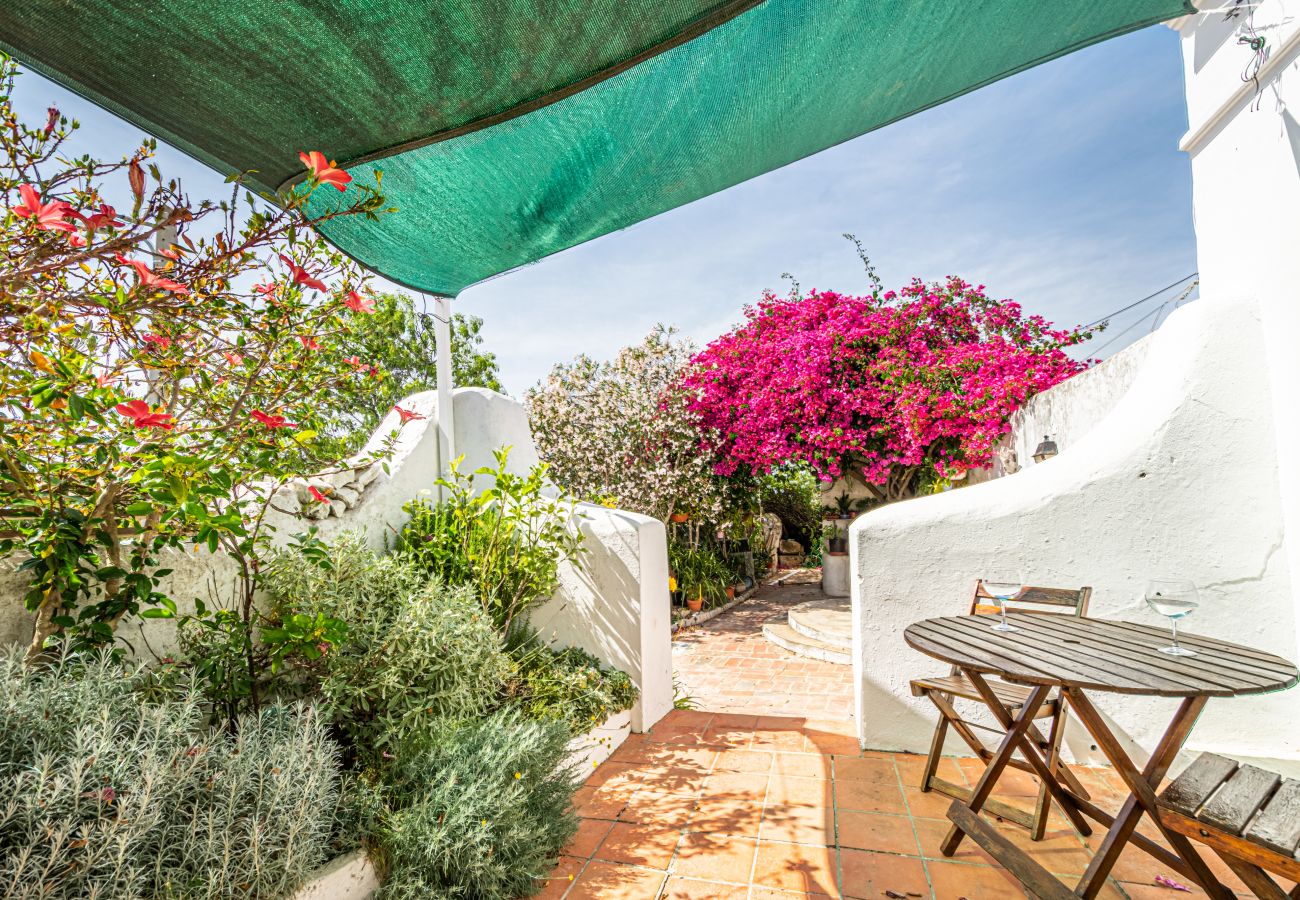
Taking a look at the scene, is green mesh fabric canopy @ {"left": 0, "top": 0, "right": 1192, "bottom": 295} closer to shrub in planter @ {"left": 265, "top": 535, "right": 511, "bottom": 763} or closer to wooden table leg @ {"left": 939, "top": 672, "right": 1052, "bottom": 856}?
shrub in planter @ {"left": 265, "top": 535, "right": 511, "bottom": 763}

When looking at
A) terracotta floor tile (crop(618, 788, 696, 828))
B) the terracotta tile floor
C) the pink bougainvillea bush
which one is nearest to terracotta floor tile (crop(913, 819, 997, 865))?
the terracotta tile floor

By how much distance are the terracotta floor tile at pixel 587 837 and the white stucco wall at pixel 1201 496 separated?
1.60m

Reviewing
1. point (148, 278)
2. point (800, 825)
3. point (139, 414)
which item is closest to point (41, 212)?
point (148, 278)

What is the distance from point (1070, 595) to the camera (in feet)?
9.71

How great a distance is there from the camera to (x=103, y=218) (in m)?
1.31

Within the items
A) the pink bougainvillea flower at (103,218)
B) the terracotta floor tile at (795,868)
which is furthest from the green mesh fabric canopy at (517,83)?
the terracotta floor tile at (795,868)

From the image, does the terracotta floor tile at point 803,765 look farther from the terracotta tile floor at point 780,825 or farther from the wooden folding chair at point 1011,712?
the wooden folding chair at point 1011,712

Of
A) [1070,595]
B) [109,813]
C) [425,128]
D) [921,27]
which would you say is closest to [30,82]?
[425,128]

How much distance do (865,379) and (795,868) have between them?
7021 millimetres

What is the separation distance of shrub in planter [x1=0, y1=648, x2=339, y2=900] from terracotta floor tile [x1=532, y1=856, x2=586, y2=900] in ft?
2.74

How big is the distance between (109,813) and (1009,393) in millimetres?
7726

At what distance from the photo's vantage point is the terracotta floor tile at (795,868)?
7.77ft

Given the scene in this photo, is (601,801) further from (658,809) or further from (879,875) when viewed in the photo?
(879,875)

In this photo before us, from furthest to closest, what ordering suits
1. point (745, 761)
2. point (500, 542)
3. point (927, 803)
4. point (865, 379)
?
point (865, 379) < point (500, 542) < point (745, 761) < point (927, 803)
